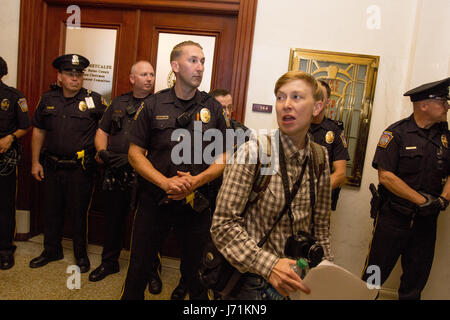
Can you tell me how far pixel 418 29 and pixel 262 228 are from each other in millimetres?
2194

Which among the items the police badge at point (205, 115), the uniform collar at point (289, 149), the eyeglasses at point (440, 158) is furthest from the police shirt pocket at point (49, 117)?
the eyeglasses at point (440, 158)

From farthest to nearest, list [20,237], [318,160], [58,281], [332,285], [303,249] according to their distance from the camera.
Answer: [20,237], [58,281], [318,160], [303,249], [332,285]

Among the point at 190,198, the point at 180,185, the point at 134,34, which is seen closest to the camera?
the point at 180,185

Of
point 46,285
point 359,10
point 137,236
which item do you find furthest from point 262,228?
point 359,10

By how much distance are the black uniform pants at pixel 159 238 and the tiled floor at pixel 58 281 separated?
26.5 inches

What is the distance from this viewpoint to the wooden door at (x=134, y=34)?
2613 millimetres

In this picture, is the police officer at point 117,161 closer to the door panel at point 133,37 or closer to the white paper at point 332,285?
the door panel at point 133,37

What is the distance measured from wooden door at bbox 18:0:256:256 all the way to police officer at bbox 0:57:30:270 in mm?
447

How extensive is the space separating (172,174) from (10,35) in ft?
8.02

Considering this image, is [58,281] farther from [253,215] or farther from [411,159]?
[411,159]

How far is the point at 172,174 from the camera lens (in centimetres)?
173

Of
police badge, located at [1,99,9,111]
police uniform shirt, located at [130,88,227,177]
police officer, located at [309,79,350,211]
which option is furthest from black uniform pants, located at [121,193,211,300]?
police badge, located at [1,99,9,111]

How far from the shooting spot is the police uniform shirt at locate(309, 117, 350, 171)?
226cm

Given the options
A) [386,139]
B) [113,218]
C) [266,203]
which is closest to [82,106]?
[113,218]
